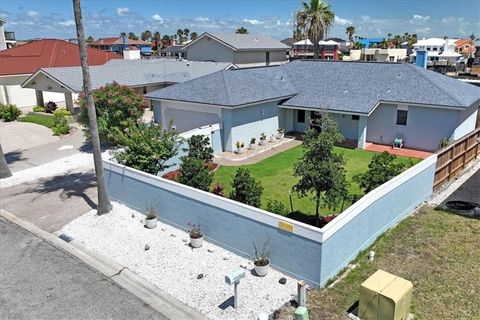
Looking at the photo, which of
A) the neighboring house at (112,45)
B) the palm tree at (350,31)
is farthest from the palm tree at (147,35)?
the palm tree at (350,31)

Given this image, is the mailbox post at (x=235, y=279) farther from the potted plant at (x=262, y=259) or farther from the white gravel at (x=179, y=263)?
the potted plant at (x=262, y=259)

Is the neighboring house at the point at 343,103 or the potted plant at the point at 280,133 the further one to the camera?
the potted plant at the point at 280,133

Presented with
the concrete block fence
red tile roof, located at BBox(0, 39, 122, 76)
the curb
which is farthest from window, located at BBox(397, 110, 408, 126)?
red tile roof, located at BBox(0, 39, 122, 76)

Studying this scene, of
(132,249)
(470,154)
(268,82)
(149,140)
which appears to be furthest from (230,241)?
(268,82)

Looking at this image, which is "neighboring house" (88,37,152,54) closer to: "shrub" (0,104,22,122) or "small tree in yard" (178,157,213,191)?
"shrub" (0,104,22,122)

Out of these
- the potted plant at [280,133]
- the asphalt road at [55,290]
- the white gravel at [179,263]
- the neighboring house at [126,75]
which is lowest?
the asphalt road at [55,290]

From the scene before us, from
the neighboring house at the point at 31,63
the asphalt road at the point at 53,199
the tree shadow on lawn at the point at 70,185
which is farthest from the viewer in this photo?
the neighboring house at the point at 31,63

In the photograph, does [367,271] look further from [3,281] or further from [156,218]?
[3,281]
